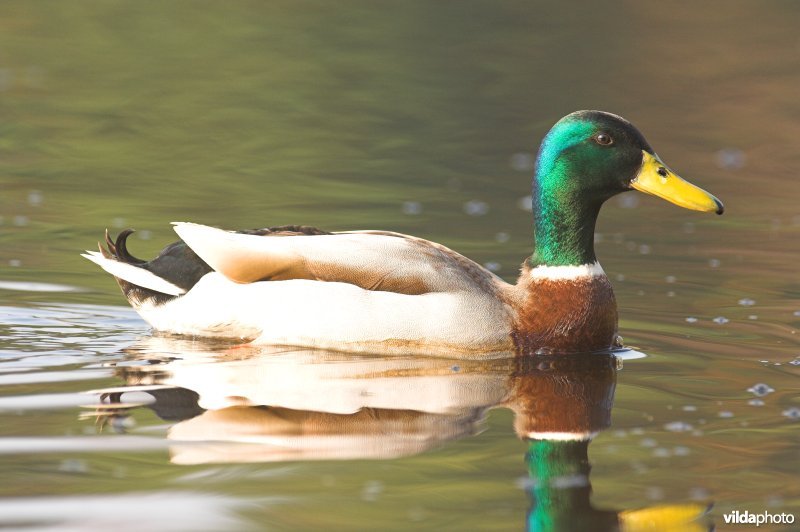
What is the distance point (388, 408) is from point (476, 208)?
5.22 m

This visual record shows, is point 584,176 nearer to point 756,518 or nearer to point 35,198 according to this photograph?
point 756,518

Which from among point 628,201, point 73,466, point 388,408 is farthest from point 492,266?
point 73,466

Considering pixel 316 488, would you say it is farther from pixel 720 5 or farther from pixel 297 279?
pixel 720 5

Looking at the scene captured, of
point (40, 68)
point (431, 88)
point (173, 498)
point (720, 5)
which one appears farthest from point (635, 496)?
point (720, 5)

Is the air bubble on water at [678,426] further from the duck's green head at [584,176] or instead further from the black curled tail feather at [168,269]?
the black curled tail feather at [168,269]

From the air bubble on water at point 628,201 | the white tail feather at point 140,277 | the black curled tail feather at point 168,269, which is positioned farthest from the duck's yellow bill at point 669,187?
the air bubble on water at point 628,201

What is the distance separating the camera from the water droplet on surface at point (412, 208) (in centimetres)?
1172

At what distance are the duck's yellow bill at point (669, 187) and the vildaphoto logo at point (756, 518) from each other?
312cm

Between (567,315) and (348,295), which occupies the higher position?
(348,295)

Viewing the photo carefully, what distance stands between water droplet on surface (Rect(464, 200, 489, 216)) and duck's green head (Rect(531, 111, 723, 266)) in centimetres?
326

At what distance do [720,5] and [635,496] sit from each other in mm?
17776

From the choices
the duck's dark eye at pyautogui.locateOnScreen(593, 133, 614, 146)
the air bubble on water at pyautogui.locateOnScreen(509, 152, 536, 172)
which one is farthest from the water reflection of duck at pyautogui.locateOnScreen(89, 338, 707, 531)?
the air bubble on water at pyautogui.locateOnScreen(509, 152, 536, 172)

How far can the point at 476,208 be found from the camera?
12.1 meters

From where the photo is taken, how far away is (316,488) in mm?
5719
